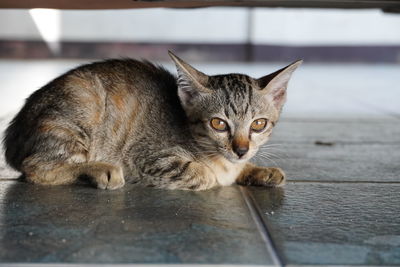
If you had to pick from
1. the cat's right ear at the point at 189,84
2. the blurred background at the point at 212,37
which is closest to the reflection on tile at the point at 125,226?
the cat's right ear at the point at 189,84

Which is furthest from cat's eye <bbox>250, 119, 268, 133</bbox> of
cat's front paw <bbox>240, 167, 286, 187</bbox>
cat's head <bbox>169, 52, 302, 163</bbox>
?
cat's front paw <bbox>240, 167, 286, 187</bbox>

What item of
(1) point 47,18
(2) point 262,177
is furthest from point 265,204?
(1) point 47,18

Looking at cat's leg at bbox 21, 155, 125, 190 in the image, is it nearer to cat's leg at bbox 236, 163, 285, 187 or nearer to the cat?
the cat

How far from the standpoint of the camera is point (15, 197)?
7.79 feet

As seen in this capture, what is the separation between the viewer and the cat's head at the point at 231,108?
2.59m

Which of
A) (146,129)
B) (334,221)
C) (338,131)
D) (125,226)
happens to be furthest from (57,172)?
(338,131)

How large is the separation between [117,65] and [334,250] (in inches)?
66.2

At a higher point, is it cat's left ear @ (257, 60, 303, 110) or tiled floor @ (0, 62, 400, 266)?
cat's left ear @ (257, 60, 303, 110)

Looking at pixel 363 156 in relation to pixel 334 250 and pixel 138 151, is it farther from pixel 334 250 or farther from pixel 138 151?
pixel 334 250

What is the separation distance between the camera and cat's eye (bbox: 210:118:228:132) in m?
2.62

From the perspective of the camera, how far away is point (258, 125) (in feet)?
8.71

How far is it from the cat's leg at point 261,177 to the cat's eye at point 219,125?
315mm

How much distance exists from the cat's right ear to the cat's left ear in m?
0.30

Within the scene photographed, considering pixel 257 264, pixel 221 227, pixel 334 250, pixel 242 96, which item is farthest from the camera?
Answer: pixel 242 96
